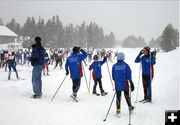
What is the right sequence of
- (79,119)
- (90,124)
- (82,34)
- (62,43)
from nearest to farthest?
(90,124) → (79,119) → (62,43) → (82,34)

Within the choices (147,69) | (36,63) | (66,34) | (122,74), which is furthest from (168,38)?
(36,63)

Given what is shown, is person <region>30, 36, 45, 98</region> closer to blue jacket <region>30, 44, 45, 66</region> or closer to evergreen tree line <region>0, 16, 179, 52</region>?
blue jacket <region>30, 44, 45, 66</region>

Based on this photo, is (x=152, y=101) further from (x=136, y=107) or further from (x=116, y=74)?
(x=116, y=74)

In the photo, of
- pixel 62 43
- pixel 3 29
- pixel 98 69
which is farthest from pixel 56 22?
pixel 98 69

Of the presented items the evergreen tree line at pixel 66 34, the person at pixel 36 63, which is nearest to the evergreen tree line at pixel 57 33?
the evergreen tree line at pixel 66 34

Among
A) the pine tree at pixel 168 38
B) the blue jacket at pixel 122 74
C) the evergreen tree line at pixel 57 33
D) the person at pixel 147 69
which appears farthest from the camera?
the evergreen tree line at pixel 57 33

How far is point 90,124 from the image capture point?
15.2ft

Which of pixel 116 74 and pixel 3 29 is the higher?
pixel 3 29

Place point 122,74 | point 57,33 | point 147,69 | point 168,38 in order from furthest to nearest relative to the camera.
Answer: point 57,33, point 168,38, point 147,69, point 122,74

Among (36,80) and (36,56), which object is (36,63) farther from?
(36,80)

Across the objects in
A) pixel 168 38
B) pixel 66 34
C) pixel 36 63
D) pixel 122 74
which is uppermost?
pixel 66 34

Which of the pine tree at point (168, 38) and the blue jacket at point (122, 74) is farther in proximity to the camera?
the pine tree at point (168, 38)

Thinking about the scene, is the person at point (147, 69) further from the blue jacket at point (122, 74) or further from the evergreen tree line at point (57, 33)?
the evergreen tree line at point (57, 33)

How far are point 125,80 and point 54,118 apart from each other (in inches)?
94.9
